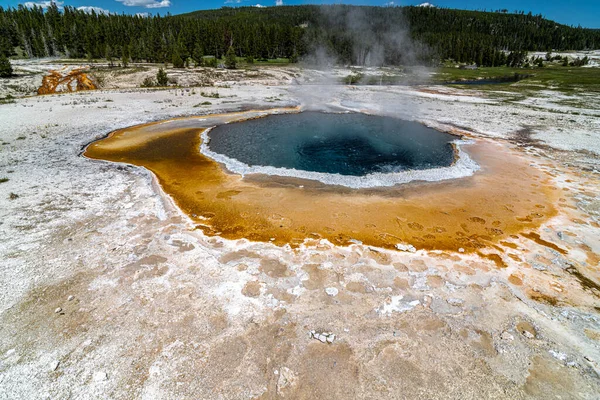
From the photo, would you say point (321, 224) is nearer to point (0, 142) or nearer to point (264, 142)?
point (264, 142)

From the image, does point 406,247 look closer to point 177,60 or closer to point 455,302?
point 455,302

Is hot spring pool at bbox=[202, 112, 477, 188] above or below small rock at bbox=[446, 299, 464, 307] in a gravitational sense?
above

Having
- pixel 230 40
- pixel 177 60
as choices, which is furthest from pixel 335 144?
pixel 230 40

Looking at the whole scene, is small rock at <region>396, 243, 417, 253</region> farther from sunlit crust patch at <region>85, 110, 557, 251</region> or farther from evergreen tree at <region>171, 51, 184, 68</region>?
evergreen tree at <region>171, 51, 184, 68</region>

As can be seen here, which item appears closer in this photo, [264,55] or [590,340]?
[590,340]

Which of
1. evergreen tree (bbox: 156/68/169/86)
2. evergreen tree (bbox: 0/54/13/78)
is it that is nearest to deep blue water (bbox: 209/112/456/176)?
evergreen tree (bbox: 156/68/169/86)

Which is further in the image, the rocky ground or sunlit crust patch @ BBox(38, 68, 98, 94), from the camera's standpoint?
sunlit crust patch @ BBox(38, 68, 98, 94)

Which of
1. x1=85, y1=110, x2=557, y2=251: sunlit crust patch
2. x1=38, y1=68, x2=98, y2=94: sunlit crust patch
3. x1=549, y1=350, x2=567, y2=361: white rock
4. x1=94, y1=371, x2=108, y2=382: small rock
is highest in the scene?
x1=38, y1=68, x2=98, y2=94: sunlit crust patch

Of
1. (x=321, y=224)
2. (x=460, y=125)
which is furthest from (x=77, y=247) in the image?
(x=460, y=125)

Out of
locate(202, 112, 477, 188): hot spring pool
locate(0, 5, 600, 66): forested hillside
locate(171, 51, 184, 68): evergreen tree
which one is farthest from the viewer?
locate(0, 5, 600, 66): forested hillside
